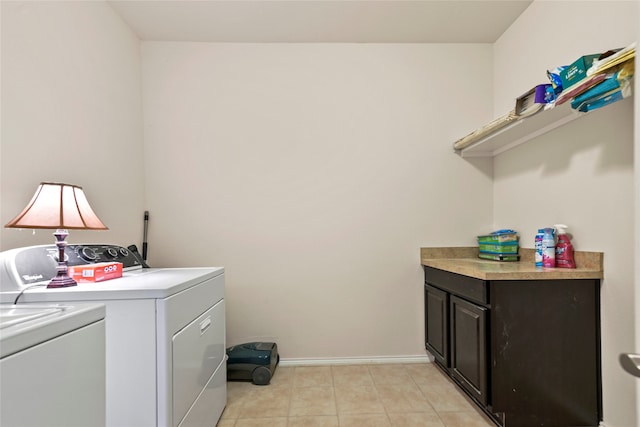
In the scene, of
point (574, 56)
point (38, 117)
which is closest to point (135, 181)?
point (38, 117)

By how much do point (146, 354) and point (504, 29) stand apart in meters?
3.12

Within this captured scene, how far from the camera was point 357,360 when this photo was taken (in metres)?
2.66

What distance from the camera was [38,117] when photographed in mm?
1659

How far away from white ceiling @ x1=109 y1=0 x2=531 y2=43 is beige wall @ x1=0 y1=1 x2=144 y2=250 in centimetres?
29

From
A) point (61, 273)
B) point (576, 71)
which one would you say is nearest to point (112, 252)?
point (61, 273)

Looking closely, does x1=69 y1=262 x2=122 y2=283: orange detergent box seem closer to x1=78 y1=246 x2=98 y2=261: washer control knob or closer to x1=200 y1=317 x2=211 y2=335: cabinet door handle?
x1=78 y1=246 x2=98 y2=261: washer control knob

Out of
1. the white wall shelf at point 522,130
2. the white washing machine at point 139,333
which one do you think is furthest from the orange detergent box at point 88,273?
the white wall shelf at point 522,130

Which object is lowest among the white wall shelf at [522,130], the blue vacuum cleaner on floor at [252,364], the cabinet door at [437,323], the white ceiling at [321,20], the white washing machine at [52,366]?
the blue vacuum cleaner on floor at [252,364]

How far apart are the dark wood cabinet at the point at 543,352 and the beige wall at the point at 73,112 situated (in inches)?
92.2

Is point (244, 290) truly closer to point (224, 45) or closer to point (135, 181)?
point (135, 181)

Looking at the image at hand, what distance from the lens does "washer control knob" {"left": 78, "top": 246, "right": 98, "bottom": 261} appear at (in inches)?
66.6

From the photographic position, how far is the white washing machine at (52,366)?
625 millimetres

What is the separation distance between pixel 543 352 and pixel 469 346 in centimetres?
36

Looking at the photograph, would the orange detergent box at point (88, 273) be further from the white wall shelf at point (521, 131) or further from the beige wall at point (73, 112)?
the white wall shelf at point (521, 131)
